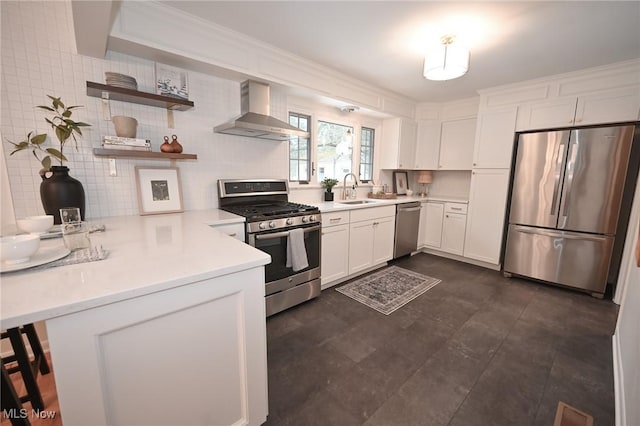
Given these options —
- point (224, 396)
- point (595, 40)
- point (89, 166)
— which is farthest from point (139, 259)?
point (595, 40)

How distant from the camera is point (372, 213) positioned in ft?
10.9

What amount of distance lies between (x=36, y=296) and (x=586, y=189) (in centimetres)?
428

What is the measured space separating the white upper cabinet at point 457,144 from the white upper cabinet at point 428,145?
76mm

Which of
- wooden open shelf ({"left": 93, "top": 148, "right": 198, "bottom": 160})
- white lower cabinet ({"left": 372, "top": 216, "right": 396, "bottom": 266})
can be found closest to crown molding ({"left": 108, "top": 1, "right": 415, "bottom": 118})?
wooden open shelf ({"left": 93, "top": 148, "right": 198, "bottom": 160})

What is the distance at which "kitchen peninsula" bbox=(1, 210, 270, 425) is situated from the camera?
Result: 75cm

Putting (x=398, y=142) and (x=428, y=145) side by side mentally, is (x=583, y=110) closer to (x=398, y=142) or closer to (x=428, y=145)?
(x=428, y=145)

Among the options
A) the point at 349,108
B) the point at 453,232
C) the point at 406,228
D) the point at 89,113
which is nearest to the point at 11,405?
the point at 89,113

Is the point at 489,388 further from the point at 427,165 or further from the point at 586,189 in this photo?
the point at 427,165

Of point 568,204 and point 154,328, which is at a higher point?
point 568,204

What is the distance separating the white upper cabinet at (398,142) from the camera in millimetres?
4078

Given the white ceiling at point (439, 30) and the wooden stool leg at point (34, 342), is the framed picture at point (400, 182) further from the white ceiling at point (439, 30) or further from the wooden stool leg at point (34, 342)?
the wooden stool leg at point (34, 342)

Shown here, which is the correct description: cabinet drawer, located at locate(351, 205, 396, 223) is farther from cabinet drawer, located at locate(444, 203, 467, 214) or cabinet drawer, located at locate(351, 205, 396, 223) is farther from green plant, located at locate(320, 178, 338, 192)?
cabinet drawer, located at locate(444, 203, 467, 214)

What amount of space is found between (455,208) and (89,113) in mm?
4342

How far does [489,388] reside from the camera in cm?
163
